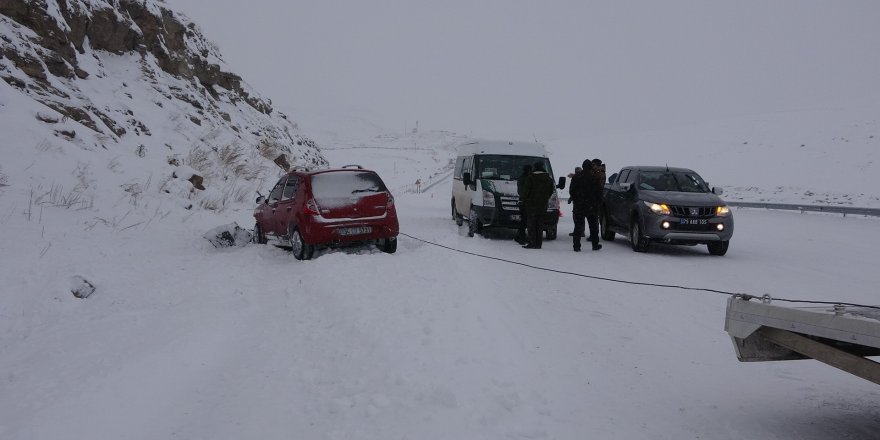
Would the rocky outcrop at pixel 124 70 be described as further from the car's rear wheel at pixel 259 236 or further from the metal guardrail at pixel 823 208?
the metal guardrail at pixel 823 208

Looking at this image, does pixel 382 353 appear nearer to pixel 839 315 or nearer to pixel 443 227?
pixel 839 315

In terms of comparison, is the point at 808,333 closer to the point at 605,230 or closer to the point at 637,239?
the point at 637,239

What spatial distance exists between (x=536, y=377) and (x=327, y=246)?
6.82 metres

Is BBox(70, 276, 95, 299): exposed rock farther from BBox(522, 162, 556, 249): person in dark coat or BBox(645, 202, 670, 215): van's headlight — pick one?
BBox(645, 202, 670, 215): van's headlight

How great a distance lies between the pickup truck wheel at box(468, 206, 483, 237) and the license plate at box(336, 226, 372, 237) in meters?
4.14

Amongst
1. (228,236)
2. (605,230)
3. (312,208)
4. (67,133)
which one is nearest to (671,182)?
(605,230)

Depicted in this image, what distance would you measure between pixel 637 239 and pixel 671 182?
65.0 inches

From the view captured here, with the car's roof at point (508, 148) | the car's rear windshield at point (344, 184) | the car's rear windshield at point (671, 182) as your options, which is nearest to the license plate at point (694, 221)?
the car's rear windshield at point (671, 182)

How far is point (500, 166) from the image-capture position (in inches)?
603

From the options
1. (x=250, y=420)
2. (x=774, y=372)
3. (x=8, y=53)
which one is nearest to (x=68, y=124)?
(x=8, y=53)

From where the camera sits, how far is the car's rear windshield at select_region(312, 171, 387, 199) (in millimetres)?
11055

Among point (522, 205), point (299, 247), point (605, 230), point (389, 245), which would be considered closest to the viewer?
point (299, 247)

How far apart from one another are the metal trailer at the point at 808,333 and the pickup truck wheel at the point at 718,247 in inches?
355

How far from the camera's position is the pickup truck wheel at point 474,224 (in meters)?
14.7
